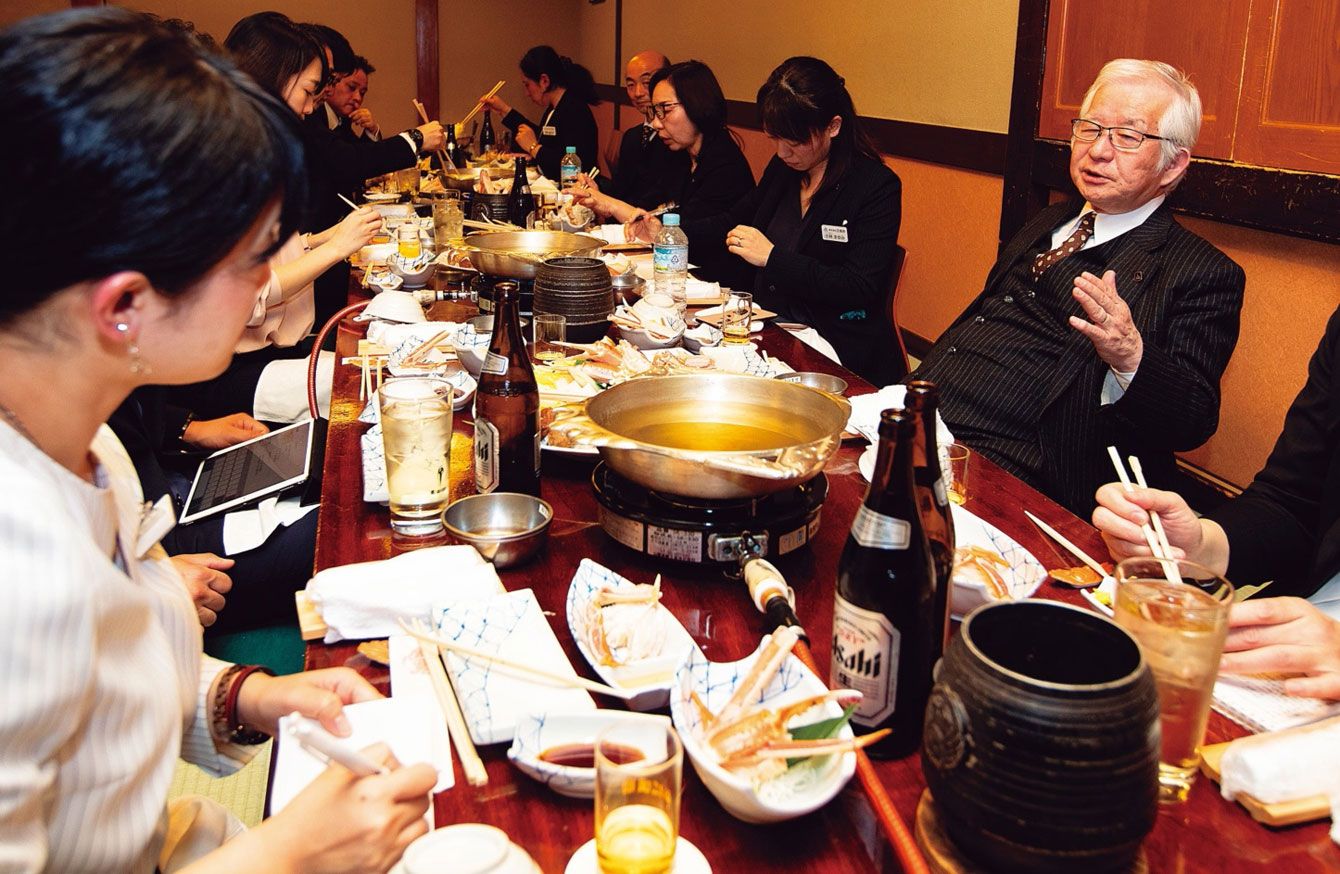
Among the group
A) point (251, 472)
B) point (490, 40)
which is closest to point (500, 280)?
point (251, 472)

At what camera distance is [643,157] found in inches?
229

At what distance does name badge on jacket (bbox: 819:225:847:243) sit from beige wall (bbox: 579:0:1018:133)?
1.27 metres

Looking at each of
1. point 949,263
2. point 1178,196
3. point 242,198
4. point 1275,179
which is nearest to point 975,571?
point 242,198

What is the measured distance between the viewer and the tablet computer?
204 cm

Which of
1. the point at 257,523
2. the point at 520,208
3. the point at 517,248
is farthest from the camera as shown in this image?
the point at 520,208

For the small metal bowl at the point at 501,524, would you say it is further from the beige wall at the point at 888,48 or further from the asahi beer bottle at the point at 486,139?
the asahi beer bottle at the point at 486,139

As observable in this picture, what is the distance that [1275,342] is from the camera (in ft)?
10.1

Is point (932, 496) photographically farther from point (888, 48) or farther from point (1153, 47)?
point (888, 48)

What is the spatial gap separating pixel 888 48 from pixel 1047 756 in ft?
16.4

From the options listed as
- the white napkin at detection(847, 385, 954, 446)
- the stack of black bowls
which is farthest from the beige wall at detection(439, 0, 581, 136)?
the white napkin at detection(847, 385, 954, 446)

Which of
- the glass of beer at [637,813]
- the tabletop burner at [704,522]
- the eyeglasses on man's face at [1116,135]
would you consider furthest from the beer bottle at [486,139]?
the glass of beer at [637,813]

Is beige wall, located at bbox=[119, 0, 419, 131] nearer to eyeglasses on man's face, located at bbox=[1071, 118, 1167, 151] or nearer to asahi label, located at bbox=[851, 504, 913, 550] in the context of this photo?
eyeglasses on man's face, located at bbox=[1071, 118, 1167, 151]

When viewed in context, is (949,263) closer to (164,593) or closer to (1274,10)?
(1274,10)

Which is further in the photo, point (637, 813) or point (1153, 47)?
point (1153, 47)
